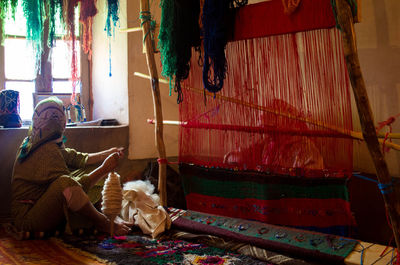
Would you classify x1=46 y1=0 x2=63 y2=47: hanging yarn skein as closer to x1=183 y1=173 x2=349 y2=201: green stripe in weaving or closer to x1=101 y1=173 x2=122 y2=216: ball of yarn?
x1=101 y1=173 x2=122 y2=216: ball of yarn

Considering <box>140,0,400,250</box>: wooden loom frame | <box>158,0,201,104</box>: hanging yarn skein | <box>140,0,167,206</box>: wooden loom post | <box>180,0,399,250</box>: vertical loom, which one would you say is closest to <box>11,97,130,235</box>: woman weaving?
<box>140,0,167,206</box>: wooden loom post

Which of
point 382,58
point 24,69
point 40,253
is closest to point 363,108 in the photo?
point 382,58

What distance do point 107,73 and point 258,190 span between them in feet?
7.09

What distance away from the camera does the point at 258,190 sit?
8.71ft

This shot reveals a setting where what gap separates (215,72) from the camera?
8.39 feet

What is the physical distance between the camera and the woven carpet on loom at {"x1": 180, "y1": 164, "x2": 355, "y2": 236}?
7.77 feet

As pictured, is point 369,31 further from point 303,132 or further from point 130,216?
point 130,216

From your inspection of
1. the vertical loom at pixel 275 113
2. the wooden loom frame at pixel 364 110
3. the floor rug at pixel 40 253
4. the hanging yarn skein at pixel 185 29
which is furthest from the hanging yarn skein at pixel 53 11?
the wooden loom frame at pixel 364 110

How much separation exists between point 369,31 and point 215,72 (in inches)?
50.5

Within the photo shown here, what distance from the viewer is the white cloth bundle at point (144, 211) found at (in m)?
2.82

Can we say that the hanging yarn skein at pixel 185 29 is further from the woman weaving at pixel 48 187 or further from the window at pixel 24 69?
the window at pixel 24 69

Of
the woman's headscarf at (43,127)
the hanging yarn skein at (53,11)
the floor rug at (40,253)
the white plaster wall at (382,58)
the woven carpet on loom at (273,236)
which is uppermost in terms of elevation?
the hanging yarn skein at (53,11)

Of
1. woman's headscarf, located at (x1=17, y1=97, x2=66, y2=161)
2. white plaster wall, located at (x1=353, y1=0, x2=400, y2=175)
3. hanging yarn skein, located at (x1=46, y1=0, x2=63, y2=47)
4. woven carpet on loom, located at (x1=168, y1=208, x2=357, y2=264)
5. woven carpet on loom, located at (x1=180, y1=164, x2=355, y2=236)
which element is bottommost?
woven carpet on loom, located at (x1=168, y1=208, x2=357, y2=264)

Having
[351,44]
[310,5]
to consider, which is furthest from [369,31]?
[351,44]
